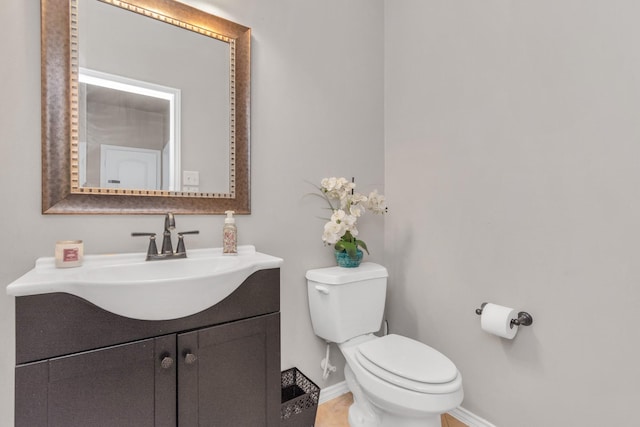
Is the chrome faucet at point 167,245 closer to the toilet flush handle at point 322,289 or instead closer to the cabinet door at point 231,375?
the cabinet door at point 231,375

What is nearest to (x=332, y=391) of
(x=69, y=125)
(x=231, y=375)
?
(x=231, y=375)

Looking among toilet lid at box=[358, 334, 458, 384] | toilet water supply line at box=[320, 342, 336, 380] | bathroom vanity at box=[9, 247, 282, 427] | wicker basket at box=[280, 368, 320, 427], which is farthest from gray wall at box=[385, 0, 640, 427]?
bathroom vanity at box=[9, 247, 282, 427]

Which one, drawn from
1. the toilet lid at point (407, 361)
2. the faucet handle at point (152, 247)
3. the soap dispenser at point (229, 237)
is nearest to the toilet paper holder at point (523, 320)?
the toilet lid at point (407, 361)

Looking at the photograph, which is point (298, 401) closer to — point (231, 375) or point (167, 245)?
point (231, 375)

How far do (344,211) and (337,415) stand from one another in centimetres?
106

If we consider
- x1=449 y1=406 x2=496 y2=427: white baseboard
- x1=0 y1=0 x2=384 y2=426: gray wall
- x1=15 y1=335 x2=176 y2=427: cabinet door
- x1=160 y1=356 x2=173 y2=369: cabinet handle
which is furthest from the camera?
x1=449 y1=406 x2=496 y2=427: white baseboard

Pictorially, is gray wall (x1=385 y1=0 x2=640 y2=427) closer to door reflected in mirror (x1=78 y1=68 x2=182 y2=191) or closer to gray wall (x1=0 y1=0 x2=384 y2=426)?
gray wall (x1=0 y1=0 x2=384 y2=426)

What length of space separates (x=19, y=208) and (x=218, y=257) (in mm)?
662

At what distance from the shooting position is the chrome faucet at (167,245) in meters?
1.16

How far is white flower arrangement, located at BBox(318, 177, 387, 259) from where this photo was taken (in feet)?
4.96

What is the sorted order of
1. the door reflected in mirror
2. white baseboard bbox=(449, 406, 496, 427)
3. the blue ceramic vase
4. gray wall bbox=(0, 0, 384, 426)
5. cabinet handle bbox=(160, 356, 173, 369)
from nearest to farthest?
cabinet handle bbox=(160, 356, 173, 369) < gray wall bbox=(0, 0, 384, 426) < the door reflected in mirror < white baseboard bbox=(449, 406, 496, 427) < the blue ceramic vase

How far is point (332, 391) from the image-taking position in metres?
1.72

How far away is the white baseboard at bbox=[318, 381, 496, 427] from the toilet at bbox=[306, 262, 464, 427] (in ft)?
0.80

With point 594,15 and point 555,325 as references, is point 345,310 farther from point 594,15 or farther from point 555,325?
point 594,15
